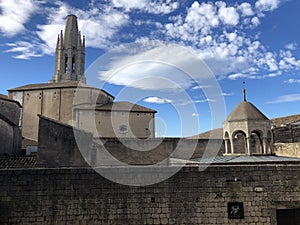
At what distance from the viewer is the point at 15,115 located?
24438 mm

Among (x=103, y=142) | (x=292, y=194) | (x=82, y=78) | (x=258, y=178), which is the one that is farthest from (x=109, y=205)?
(x=82, y=78)

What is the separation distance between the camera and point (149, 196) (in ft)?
25.8

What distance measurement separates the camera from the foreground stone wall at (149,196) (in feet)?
25.0

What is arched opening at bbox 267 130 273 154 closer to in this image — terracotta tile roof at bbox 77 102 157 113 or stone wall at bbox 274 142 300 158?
stone wall at bbox 274 142 300 158

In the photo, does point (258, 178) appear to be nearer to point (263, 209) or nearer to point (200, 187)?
point (263, 209)

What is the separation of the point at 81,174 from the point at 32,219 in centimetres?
181

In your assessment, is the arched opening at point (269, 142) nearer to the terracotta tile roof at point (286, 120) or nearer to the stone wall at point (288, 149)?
the stone wall at point (288, 149)

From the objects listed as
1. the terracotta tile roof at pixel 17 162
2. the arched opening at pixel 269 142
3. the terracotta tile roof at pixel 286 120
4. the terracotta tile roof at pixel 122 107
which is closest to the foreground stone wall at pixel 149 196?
the terracotta tile roof at pixel 17 162

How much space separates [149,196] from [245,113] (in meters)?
9.23

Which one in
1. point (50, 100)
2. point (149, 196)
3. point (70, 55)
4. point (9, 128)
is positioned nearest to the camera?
point (149, 196)

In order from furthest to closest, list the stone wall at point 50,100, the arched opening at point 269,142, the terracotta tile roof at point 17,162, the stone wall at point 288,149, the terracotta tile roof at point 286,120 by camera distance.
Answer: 1. the stone wall at point 50,100
2. the terracotta tile roof at point 286,120
3. the stone wall at point 288,149
4. the arched opening at point 269,142
5. the terracotta tile roof at point 17,162

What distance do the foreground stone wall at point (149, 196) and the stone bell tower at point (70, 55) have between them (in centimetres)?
4216

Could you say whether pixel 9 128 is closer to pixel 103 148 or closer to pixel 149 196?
pixel 103 148

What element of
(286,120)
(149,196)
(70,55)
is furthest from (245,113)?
(70,55)
